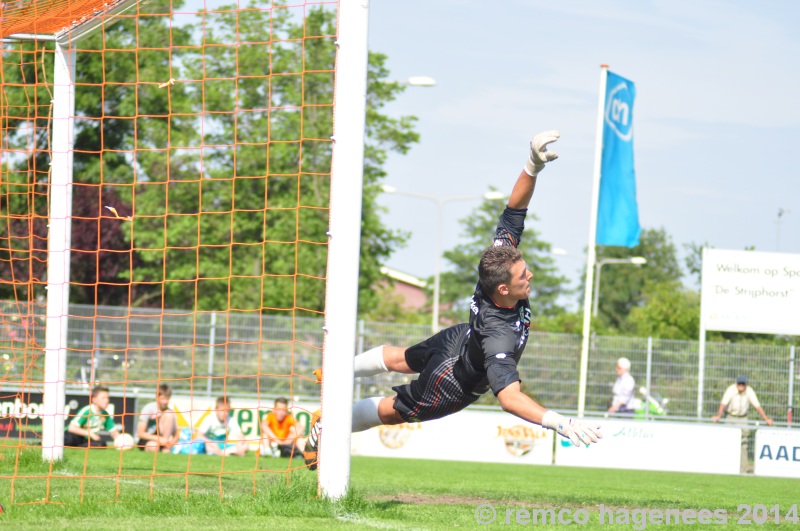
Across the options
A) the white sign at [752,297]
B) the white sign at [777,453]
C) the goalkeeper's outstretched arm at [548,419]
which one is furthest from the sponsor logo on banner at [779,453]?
the goalkeeper's outstretched arm at [548,419]

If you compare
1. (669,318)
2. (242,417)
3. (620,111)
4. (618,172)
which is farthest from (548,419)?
(669,318)

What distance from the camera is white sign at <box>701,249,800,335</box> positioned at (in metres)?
23.2

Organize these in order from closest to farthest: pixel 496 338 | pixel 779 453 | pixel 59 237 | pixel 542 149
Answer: pixel 496 338
pixel 542 149
pixel 59 237
pixel 779 453

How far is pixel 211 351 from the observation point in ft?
63.2

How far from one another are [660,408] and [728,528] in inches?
568

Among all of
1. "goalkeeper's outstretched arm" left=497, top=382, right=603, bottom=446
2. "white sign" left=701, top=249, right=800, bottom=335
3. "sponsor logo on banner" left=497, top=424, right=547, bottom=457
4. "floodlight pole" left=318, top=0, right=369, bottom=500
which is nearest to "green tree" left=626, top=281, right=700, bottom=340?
"white sign" left=701, top=249, right=800, bottom=335

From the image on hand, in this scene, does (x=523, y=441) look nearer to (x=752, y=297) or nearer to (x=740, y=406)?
(x=740, y=406)

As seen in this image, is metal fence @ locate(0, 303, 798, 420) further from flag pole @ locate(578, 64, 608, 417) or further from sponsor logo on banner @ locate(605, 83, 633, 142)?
sponsor logo on banner @ locate(605, 83, 633, 142)

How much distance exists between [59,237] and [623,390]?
12226mm

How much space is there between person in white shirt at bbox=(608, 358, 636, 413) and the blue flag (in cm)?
230

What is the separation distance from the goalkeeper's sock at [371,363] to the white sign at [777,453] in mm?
13306

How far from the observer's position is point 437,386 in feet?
22.9

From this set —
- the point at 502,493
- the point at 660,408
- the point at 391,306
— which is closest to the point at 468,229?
the point at 391,306

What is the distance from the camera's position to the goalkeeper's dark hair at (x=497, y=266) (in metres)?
6.38
